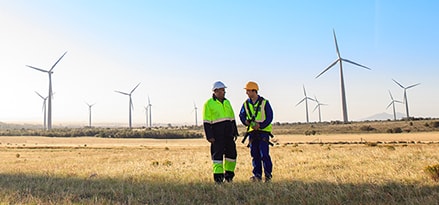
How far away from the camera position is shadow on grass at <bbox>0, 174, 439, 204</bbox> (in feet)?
21.7

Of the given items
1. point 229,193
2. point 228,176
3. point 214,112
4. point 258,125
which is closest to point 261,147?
point 258,125

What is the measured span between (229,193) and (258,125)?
2210mm

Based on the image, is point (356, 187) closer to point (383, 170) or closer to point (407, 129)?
point (383, 170)

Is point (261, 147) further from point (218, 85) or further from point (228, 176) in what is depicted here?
point (218, 85)

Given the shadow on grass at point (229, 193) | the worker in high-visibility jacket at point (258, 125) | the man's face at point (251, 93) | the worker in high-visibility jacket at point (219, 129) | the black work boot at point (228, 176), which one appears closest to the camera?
the shadow on grass at point (229, 193)

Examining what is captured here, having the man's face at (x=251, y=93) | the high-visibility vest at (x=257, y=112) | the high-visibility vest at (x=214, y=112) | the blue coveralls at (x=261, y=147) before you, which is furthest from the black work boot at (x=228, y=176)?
the man's face at (x=251, y=93)

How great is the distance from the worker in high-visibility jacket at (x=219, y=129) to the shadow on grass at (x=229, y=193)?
53 centimetres

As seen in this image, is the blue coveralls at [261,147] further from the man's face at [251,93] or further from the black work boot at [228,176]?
the black work boot at [228,176]

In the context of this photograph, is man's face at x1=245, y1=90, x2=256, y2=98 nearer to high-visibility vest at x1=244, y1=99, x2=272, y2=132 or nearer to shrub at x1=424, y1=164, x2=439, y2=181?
high-visibility vest at x1=244, y1=99, x2=272, y2=132

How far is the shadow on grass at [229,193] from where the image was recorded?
6.63m

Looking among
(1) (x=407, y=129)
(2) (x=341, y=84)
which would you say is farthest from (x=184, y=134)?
(1) (x=407, y=129)

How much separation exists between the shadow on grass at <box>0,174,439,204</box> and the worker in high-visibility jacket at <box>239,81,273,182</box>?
1.02m

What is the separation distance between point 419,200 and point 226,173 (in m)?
4.30

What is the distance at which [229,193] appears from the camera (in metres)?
7.48
